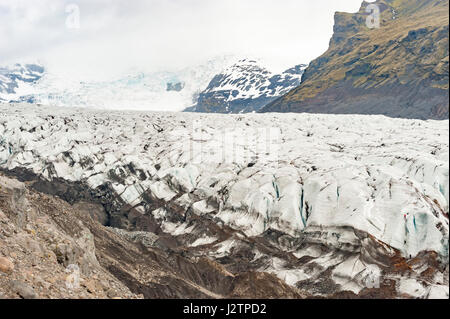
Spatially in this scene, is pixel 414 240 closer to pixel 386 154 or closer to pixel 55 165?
pixel 386 154

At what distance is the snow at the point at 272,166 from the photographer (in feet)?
54.5

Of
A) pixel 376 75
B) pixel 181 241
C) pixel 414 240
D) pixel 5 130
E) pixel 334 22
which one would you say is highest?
pixel 334 22

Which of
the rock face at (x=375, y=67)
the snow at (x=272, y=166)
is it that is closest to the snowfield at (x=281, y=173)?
the snow at (x=272, y=166)

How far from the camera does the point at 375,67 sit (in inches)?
3233

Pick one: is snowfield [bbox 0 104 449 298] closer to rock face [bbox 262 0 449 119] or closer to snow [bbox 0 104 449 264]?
snow [bbox 0 104 449 264]

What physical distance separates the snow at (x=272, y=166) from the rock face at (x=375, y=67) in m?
18.5

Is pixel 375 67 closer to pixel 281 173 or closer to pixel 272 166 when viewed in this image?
pixel 272 166

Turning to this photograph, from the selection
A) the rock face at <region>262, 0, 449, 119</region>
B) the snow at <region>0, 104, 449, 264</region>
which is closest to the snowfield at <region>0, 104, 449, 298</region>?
the snow at <region>0, 104, 449, 264</region>

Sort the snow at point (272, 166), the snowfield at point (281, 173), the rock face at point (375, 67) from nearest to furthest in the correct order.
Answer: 1. the snowfield at point (281, 173)
2. the snow at point (272, 166)
3. the rock face at point (375, 67)

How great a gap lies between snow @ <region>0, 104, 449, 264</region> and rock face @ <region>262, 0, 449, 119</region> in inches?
730

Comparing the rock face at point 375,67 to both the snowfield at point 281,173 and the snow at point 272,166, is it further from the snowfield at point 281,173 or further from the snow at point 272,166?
the snowfield at point 281,173

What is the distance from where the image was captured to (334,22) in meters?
132

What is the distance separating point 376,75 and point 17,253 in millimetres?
78773
